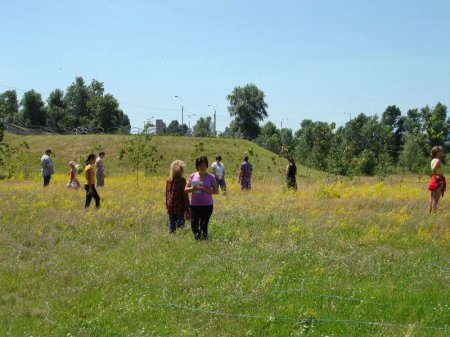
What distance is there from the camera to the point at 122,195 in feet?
57.1

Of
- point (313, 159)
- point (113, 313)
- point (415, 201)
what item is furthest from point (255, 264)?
point (313, 159)

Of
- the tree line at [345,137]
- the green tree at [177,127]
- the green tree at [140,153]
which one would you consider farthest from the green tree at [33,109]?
the green tree at [140,153]

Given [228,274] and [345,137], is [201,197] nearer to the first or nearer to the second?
[228,274]

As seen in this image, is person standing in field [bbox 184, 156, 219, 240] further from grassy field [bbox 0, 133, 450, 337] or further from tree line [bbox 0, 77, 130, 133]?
tree line [bbox 0, 77, 130, 133]

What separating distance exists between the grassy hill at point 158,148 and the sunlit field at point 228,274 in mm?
26578

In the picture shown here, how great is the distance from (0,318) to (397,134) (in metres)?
99.7

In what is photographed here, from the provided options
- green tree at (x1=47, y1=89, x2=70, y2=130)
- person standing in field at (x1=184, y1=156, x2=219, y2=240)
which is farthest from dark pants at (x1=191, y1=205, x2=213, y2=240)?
green tree at (x1=47, y1=89, x2=70, y2=130)

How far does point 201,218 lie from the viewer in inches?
384

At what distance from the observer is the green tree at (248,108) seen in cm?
9031

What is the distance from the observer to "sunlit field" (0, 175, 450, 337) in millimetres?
5613

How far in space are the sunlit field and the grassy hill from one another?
26578mm

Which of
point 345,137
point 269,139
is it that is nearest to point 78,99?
point 269,139

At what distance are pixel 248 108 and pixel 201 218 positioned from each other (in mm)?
81380

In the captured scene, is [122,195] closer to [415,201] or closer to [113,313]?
[415,201]
